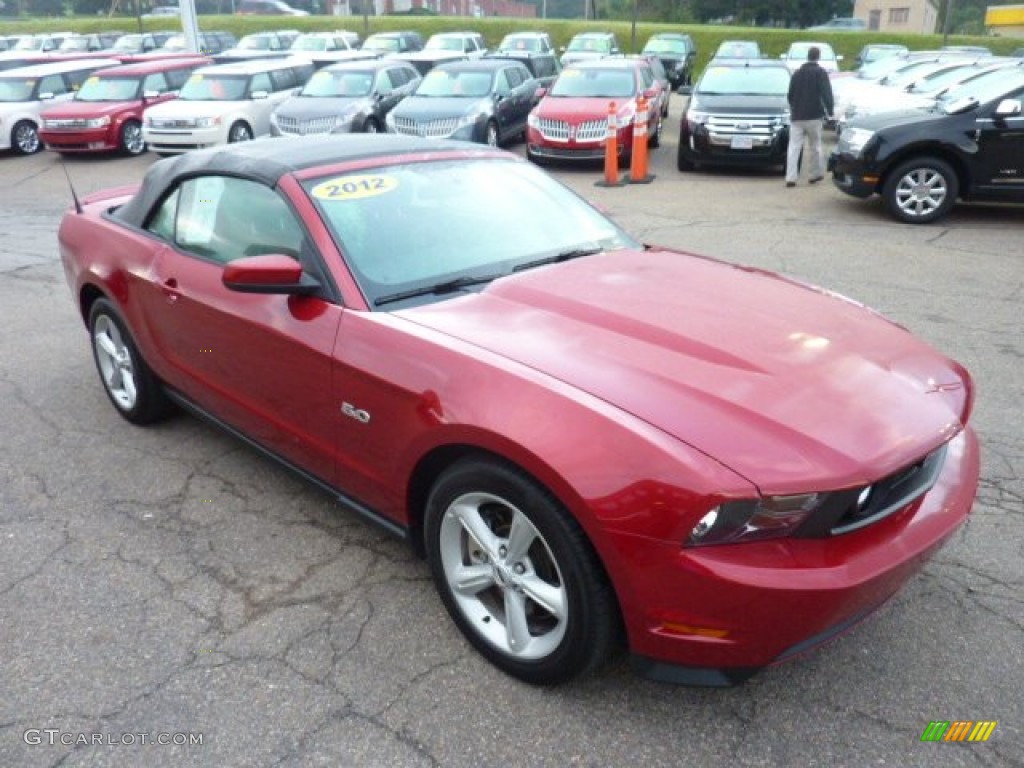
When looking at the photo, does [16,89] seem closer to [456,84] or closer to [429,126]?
[456,84]

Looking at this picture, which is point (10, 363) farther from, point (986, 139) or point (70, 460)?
point (986, 139)

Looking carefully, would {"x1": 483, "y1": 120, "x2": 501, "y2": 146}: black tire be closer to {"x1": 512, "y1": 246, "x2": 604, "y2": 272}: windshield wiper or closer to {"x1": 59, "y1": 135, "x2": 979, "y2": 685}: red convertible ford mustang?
{"x1": 59, "y1": 135, "x2": 979, "y2": 685}: red convertible ford mustang

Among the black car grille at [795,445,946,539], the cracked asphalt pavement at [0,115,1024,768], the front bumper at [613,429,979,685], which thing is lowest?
the cracked asphalt pavement at [0,115,1024,768]

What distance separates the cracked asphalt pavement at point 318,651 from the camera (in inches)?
95.0

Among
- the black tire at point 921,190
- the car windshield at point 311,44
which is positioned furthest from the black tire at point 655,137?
the car windshield at point 311,44

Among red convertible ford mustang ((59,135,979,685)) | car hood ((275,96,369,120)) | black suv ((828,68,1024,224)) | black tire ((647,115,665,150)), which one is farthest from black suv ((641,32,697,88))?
red convertible ford mustang ((59,135,979,685))

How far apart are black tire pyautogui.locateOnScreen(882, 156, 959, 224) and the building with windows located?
219 feet

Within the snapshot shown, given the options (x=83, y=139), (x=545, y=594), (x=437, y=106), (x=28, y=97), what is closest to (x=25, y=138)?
(x=28, y=97)

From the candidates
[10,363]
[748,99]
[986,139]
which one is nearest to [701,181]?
[748,99]

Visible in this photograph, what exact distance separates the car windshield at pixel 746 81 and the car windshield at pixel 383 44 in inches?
658

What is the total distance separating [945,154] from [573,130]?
17.8 ft

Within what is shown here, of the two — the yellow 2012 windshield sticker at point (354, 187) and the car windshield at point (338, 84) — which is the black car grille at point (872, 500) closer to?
the yellow 2012 windshield sticker at point (354, 187)

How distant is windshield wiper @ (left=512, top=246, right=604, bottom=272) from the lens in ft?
11.0

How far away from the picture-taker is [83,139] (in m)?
15.0
